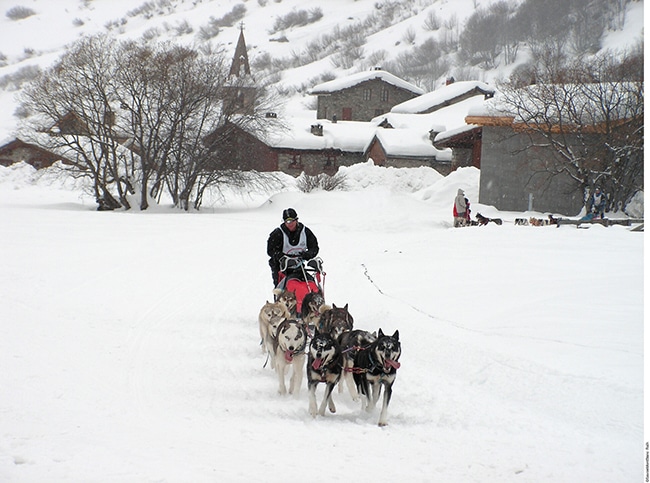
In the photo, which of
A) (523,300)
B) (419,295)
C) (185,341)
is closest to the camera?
(185,341)

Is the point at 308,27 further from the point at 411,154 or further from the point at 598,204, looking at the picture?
the point at 598,204

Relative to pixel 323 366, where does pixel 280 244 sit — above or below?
above

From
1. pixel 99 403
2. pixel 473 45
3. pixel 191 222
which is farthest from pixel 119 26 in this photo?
pixel 473 45

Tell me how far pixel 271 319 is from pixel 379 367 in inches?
67.7

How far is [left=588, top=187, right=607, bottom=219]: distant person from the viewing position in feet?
73.7

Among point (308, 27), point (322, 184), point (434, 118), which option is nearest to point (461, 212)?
point (322, 184)

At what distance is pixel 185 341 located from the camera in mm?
8453

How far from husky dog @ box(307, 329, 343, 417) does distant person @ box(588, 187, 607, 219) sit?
18392 mm

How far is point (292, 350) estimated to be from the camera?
631cm

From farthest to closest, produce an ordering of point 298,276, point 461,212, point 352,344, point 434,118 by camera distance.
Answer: point 434,118 → point 461,212 → point 298,276 → point 352,344

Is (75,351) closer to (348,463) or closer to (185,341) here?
(185,341)

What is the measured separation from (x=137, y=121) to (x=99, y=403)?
87.8 feet

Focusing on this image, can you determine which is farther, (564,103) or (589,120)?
(564,103)

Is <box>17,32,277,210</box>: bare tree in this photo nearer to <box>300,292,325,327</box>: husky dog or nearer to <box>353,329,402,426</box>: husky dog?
<box>300,292,325,327</box>: husky dog
